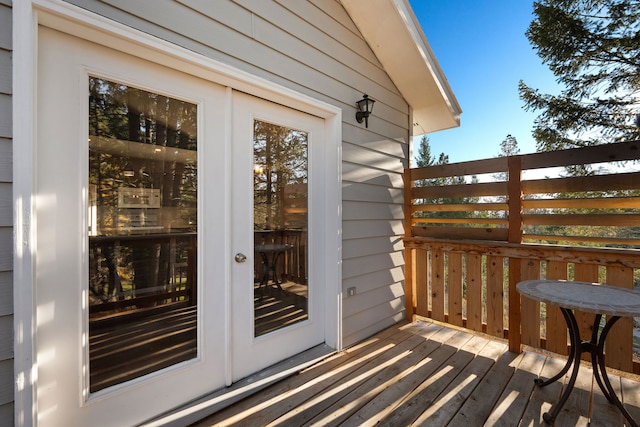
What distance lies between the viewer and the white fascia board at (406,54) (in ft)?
8.52

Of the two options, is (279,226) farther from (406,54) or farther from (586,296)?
(406,54)

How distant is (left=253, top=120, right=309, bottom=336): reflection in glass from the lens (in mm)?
Result: 2102

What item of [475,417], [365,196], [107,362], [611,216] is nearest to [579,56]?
[611,216]

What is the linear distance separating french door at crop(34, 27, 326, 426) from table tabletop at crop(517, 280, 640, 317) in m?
1.75

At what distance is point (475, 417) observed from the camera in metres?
1.65

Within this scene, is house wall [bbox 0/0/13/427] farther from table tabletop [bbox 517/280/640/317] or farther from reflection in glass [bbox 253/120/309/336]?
table tabletop [bbox 517/280/640/317]

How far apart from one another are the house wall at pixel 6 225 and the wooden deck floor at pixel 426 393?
36.6 inches

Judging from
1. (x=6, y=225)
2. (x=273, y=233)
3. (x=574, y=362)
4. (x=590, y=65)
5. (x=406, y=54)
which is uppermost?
(x=590, y=65)

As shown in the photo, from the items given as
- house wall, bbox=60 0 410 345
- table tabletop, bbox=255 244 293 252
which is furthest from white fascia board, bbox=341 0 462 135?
table tabletop, bbox=255 244 293 252

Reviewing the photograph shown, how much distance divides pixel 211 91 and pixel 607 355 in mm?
3484

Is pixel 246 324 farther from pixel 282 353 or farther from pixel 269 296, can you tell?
pixel 282 353

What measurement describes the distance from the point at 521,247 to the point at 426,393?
1.48 metres

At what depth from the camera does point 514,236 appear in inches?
97.0

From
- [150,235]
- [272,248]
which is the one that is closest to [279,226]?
[272,248]
